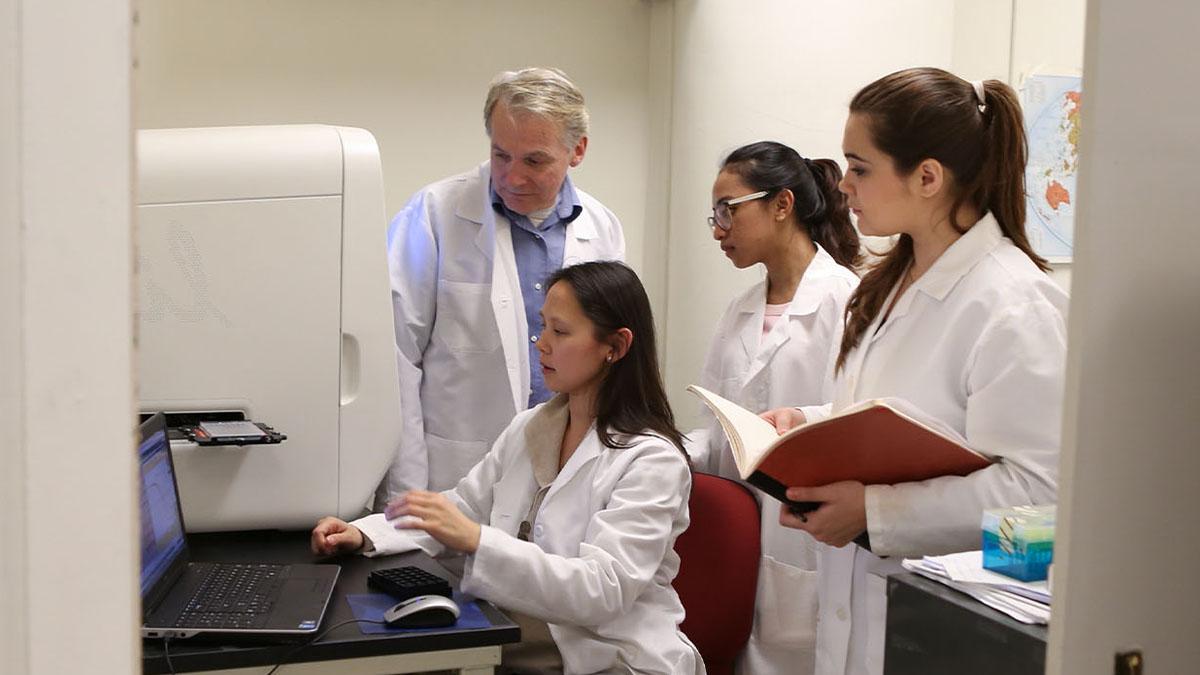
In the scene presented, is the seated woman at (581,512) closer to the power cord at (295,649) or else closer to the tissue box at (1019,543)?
the power cord at (295,649)

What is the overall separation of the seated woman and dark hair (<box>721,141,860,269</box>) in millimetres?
577

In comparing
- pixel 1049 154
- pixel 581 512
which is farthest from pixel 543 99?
pixel 1049 154

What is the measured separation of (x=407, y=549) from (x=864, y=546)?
0.69 metres

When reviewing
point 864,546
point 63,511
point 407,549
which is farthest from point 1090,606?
point 407,549

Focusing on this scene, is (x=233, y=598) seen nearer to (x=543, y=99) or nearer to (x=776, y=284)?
(x=543, y=99)

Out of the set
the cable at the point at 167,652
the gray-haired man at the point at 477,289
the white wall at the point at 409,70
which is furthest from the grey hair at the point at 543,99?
the cable at the point at 167,652

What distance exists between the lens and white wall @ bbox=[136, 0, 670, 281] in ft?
9.64

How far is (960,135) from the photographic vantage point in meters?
1.51

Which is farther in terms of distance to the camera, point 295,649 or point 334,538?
point 334,538

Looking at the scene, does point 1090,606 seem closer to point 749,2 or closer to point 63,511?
point 63,511

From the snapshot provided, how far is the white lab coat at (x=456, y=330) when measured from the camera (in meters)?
2.34

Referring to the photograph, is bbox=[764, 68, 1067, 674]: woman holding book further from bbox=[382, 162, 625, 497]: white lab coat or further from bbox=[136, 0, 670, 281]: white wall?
bbox=[136, 0, 670, 281]: white wall

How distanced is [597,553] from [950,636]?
26.5 inches

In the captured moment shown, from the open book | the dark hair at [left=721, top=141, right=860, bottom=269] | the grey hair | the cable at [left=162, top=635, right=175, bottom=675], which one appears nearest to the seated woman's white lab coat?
the open book
